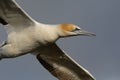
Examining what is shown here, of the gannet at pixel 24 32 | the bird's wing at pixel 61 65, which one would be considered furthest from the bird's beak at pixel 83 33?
the bird's wing at pixel 61 65

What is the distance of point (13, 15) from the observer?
28.8 m

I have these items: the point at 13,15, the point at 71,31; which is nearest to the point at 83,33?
the point at 71,31

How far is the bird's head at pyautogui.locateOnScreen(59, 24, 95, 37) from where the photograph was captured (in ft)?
92.6

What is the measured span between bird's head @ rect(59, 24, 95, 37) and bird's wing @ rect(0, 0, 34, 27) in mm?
1225

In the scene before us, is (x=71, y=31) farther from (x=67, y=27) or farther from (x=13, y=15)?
(x=13, y=15)

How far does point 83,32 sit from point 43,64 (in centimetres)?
362

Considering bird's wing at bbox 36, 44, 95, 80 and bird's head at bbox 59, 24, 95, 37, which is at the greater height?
bird's head at bbox 59, 24, 95, 37

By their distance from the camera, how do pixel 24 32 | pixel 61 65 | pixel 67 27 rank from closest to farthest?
1. pixel 67 27
2. pixel 24 32
3. pixel 61 65

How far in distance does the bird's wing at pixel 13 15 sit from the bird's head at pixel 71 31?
4.02 feet

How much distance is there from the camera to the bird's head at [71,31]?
28214mm

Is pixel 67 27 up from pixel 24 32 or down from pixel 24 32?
up

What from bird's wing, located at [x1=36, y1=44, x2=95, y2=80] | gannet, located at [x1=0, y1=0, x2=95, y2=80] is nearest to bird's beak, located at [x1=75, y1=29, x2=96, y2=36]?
gannet, located at [x1=0, y1=0, x2=95, y2=80]

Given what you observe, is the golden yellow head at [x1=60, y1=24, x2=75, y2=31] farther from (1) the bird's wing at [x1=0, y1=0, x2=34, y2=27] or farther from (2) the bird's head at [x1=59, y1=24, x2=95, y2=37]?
(1) the bird's wing at [x1=0, y1=0, x2=34, y2=27]

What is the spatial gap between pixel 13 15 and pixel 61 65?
4.14 meters
